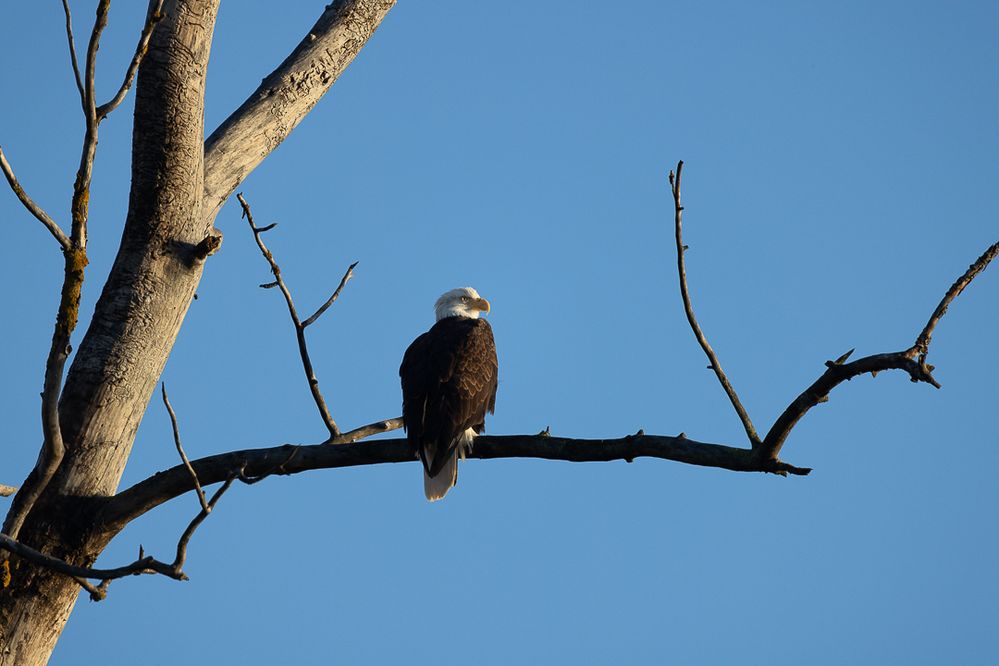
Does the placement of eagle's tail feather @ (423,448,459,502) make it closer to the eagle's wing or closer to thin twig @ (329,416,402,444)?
the eagle's wing

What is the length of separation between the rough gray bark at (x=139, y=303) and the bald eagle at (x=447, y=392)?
6.21ft

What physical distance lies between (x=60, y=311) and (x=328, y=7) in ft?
9.84

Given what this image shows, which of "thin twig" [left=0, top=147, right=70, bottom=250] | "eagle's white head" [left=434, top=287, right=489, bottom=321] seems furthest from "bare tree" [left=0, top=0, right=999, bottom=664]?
"eagle's white head" [left=434, top=287, right=489, bottom=321]

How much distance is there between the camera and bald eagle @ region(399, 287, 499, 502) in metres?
6.35

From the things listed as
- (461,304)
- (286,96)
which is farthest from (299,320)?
(461,304)

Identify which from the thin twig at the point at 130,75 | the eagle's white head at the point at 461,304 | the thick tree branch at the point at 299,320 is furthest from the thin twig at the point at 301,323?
the eagle's white head at the point at 461,304

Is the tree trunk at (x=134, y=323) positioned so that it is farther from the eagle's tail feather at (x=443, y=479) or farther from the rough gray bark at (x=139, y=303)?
the eagle's tail feather at (x=443, y=479)

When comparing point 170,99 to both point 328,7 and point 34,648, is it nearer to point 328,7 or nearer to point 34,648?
point 328,7

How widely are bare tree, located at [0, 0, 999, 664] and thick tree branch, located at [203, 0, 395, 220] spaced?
0.01 metres

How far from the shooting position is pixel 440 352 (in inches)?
278

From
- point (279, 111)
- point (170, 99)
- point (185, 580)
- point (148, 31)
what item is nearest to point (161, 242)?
point (170, 99)

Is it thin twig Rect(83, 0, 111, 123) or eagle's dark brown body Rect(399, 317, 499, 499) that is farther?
eagle's dark brown body Rect(399, 317, 499, 499)

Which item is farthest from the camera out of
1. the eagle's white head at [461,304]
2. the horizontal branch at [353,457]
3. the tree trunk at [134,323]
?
the eagle's white head at [461,304]

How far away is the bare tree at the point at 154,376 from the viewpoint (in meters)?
3.38
